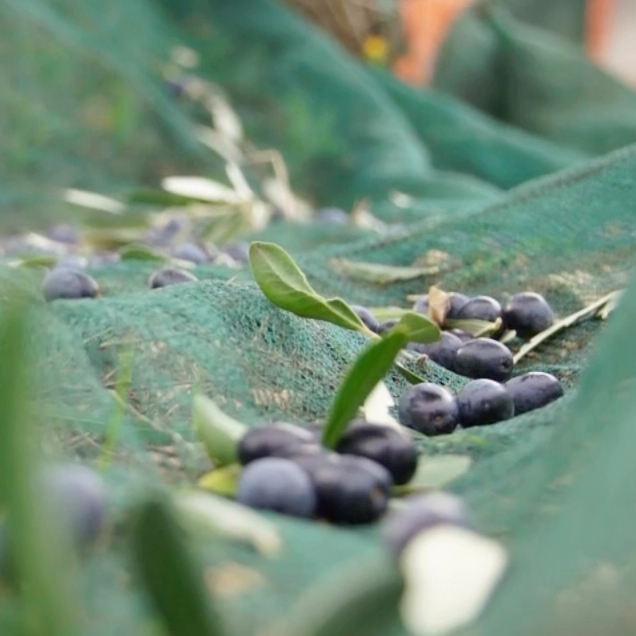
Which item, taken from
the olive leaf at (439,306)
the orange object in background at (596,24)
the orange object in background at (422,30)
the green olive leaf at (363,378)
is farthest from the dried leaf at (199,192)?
the orange object in background at (596,24)

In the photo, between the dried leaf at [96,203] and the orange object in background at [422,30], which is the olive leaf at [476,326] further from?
the orange object in background at [422,30]

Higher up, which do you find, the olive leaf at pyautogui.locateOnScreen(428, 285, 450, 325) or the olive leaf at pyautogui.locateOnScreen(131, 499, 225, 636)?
the olive leaf at pyautogui.locateOnScreen(131, 499, 225, 636)

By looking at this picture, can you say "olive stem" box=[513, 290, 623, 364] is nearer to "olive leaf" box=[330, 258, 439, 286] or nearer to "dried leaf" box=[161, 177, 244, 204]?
"olive leaf" box=[330, 258, 439, 286]

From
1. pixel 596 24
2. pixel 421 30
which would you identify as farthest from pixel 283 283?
pixel 596 24

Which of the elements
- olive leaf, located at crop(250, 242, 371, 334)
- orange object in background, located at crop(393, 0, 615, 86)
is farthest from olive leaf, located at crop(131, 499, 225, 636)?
orange object in background, located at crop(393, 0, 615, 86)

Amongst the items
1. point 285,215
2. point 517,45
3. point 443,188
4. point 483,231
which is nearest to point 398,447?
point 483,231

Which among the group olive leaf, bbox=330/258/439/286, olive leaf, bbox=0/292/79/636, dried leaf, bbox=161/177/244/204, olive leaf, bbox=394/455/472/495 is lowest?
dried leaf, bbox=161/177/244/204

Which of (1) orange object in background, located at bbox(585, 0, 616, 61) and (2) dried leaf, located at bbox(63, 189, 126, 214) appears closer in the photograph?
(2) dried leaf, located at bbox(63, 189, 126, 214)
